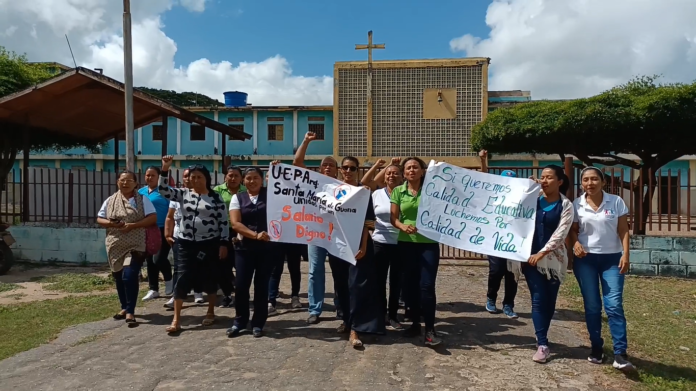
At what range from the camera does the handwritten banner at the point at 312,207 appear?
4848 millimetres

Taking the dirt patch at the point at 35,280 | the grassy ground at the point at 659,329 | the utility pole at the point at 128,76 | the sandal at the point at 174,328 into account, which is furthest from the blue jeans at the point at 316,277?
the utility pole at the point at 128,76

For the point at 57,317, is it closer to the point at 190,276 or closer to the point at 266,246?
the point at 190,276

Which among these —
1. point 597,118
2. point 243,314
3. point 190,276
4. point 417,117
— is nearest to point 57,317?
point 190,276

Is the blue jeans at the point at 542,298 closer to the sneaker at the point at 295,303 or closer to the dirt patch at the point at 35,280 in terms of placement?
the sneaker at the point at 295,303

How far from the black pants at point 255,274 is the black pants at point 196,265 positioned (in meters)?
0.46

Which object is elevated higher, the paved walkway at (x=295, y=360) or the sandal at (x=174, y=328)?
the sandal at (x=174, y=328)

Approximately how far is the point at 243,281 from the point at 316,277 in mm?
821

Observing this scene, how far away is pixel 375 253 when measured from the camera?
16.5 feet

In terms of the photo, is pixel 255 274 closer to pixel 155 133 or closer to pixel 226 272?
pixel 226 272

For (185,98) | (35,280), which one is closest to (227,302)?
(35,280)

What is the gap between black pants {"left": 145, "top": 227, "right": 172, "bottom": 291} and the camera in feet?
21.6

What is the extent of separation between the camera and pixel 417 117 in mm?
25609

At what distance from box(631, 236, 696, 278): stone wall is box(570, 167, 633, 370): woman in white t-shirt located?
528 centimetres

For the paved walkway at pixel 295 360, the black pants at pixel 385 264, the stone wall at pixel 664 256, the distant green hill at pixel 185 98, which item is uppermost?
the distant green hill at pixel 185 98
